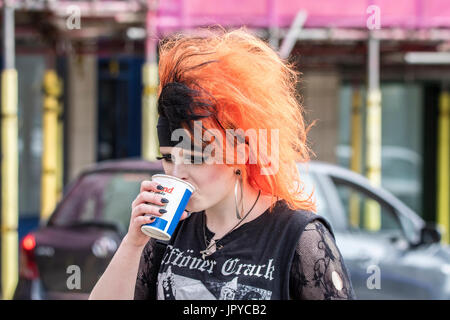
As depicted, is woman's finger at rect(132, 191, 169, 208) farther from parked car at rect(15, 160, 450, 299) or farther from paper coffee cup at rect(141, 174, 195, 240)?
parked car at rect(15, 160, 450, 299)

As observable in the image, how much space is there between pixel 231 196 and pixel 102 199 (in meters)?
2.53

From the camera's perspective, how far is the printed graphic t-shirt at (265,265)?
166cm

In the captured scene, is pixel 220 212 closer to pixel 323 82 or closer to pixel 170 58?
pixel 170 58

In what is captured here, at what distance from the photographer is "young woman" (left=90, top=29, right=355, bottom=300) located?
1.68 m

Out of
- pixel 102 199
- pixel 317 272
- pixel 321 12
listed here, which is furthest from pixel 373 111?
pixel 317 272

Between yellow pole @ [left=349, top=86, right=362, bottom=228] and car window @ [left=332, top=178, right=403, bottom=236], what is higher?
yellow pole @ [left=349, top=86, right=362, bottom=228]

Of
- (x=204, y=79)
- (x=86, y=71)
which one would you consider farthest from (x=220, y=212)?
(x=86, y=71)

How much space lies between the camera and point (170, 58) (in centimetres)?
182

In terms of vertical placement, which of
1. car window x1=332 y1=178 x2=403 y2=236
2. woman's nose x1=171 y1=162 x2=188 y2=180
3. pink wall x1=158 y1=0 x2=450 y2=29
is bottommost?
car window x1=332 y1=178 x2=403 y2=236

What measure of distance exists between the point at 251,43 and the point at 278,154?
0.32m

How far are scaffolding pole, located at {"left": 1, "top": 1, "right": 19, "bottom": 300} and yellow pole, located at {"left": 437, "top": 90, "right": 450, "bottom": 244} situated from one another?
6.32m

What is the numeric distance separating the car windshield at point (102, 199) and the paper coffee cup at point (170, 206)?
2.40m

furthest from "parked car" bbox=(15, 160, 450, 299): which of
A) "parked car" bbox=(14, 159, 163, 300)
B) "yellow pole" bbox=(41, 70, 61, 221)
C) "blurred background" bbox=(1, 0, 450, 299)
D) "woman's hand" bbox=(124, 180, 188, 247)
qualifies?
"yellow pole" bbox=(41, 70, 61, 221)

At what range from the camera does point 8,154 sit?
5.92 metres
